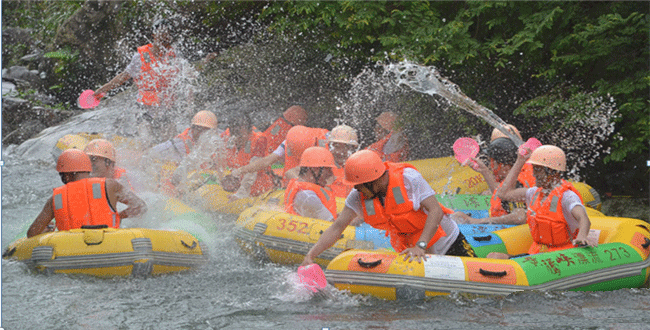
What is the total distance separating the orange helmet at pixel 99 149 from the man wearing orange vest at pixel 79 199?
0.55 metres

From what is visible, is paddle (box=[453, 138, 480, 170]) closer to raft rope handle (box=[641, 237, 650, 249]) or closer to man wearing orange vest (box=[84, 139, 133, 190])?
raft rope handle (box=[641, 237, 650, 249])

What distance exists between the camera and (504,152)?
25.2ft

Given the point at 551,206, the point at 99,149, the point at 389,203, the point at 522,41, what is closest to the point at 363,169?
the point at 389,203

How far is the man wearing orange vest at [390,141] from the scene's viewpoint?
991 centimetres

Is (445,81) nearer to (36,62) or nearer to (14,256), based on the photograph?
(14,256)

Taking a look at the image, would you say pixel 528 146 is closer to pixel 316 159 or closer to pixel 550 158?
pixel 550 158

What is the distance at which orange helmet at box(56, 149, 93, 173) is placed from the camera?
22.1 ft

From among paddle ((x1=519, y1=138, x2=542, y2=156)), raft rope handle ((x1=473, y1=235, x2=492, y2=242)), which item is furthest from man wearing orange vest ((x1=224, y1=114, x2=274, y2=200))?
paddle ((x1=519, y1=138, x2=542, y2=156))

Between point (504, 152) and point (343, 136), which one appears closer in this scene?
point (504, 152)

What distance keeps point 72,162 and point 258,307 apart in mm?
2673

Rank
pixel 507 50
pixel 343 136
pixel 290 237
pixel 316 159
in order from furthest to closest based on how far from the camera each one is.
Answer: pixel 507 50, pixel 343 136, pixel 316 159, pixel 290 237

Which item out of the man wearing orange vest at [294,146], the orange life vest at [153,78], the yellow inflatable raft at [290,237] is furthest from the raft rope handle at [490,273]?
the orange life vest at [153,78]

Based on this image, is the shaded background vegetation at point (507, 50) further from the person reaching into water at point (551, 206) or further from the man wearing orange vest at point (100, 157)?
the man wearing orange vest at point (100, 157)

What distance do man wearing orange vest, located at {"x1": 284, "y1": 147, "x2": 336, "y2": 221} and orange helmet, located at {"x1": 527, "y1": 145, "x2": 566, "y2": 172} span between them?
222 cm
